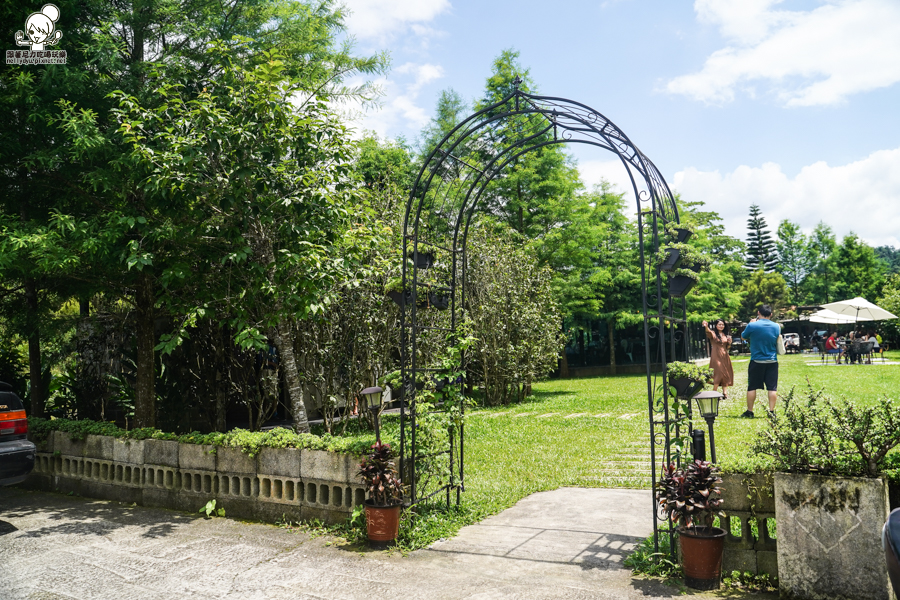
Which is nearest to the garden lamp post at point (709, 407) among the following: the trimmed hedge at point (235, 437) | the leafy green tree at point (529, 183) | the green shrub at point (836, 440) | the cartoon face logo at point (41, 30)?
the green shrub at point (836, 440)

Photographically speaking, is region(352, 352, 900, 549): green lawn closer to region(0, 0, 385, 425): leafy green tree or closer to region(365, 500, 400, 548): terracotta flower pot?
region(365, 500, 400, 548): terracotta flower pot

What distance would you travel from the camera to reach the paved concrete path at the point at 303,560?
14.1ft

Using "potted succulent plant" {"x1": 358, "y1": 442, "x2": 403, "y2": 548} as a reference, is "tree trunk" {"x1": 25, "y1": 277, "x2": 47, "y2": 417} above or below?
above

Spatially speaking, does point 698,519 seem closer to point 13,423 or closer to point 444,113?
point 13,423

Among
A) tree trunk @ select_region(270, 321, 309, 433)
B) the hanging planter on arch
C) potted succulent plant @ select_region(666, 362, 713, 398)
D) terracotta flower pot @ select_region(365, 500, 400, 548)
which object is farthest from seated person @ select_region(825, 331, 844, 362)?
terracotta flower pot @ select_region(365, 500, 400, 548)

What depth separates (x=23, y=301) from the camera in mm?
9211

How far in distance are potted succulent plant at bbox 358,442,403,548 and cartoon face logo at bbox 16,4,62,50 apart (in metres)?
6.07

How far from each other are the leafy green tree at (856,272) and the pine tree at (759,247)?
2037cm

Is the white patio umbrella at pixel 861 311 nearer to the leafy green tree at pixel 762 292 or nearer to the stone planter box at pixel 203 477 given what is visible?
the stone planter box at pixel 203 477

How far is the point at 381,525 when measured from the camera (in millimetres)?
5195

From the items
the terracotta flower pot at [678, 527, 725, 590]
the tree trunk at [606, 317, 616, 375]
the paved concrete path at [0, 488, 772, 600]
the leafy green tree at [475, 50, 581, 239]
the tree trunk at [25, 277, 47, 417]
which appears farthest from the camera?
the tree trunk at [606, 317, 616, 375]

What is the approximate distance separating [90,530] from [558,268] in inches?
766

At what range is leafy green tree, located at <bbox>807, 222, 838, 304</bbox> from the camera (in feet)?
173

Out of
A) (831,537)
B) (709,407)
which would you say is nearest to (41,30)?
(709,407)
